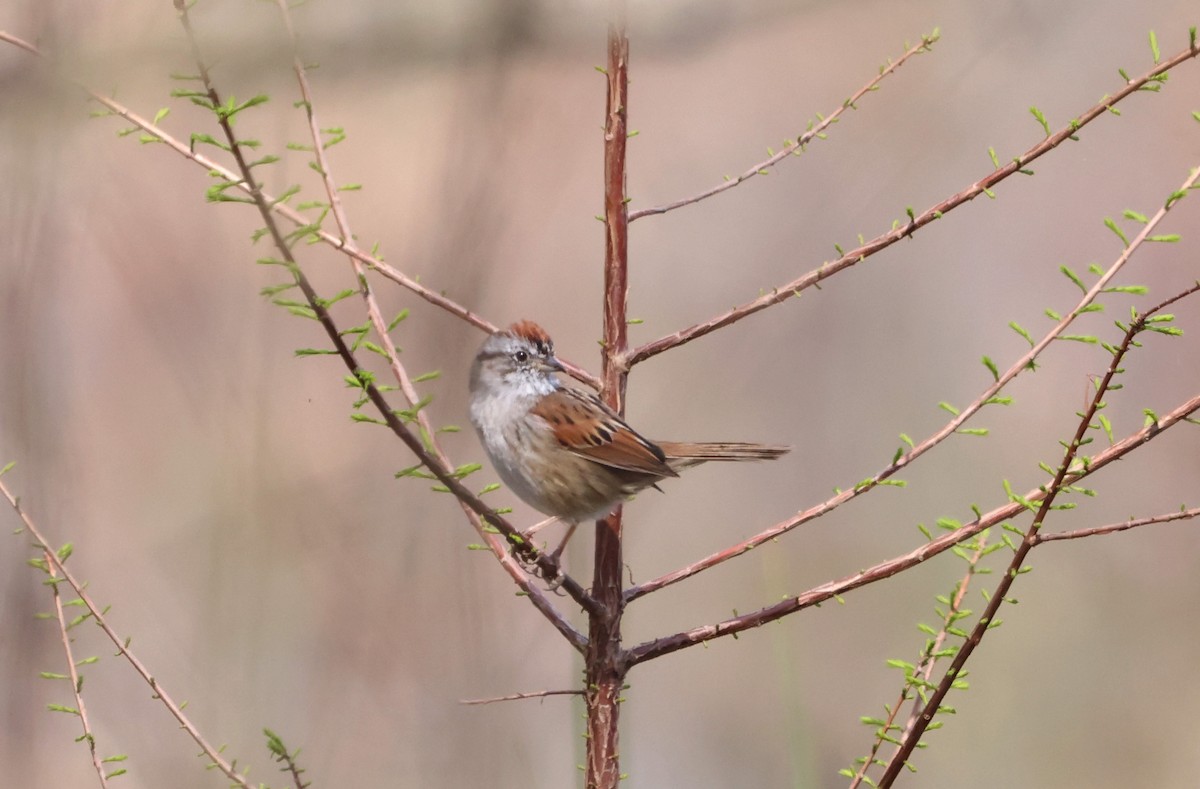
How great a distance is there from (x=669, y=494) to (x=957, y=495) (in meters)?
1.17

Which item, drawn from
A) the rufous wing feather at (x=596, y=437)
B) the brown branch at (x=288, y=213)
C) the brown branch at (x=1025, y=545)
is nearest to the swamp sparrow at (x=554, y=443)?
the rufous wing feather at (x=596, y=437)

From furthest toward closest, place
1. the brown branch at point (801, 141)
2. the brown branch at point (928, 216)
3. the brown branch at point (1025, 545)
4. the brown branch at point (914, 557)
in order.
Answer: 1. the brown branch at point (801, 141)
2. the brown branch at point (928, 216)
3. the brown branch at point (914, 557)
4. the brown branch at point (1025, 545)

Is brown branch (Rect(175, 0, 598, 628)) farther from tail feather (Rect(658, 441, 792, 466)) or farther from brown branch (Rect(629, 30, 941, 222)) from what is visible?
tail feather (Rect(658, 441, 792, 466))

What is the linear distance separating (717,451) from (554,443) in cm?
41

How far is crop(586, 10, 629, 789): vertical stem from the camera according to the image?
5.32 ft

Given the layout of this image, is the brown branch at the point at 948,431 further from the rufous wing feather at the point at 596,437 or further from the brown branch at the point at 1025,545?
the rufous wing feather at the point at 596,437

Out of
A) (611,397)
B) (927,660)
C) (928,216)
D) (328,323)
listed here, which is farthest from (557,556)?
(328,323)

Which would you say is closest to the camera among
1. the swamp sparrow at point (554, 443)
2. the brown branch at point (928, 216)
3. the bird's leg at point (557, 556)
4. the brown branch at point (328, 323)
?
the brown branch at point (328, 323)

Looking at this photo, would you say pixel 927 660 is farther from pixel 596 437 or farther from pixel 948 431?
pixel 596 437

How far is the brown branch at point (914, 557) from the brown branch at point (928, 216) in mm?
406

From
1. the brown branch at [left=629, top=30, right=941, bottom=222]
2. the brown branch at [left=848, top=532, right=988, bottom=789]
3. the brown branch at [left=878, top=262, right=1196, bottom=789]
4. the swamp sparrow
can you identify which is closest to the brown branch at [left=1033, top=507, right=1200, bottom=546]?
the brown branch at [left=878, top=262, right=1196, bottom=789]

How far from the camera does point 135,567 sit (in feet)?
12.9

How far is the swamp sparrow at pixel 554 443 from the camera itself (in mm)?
2375

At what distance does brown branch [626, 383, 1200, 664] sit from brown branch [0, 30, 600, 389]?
457 millimetres
